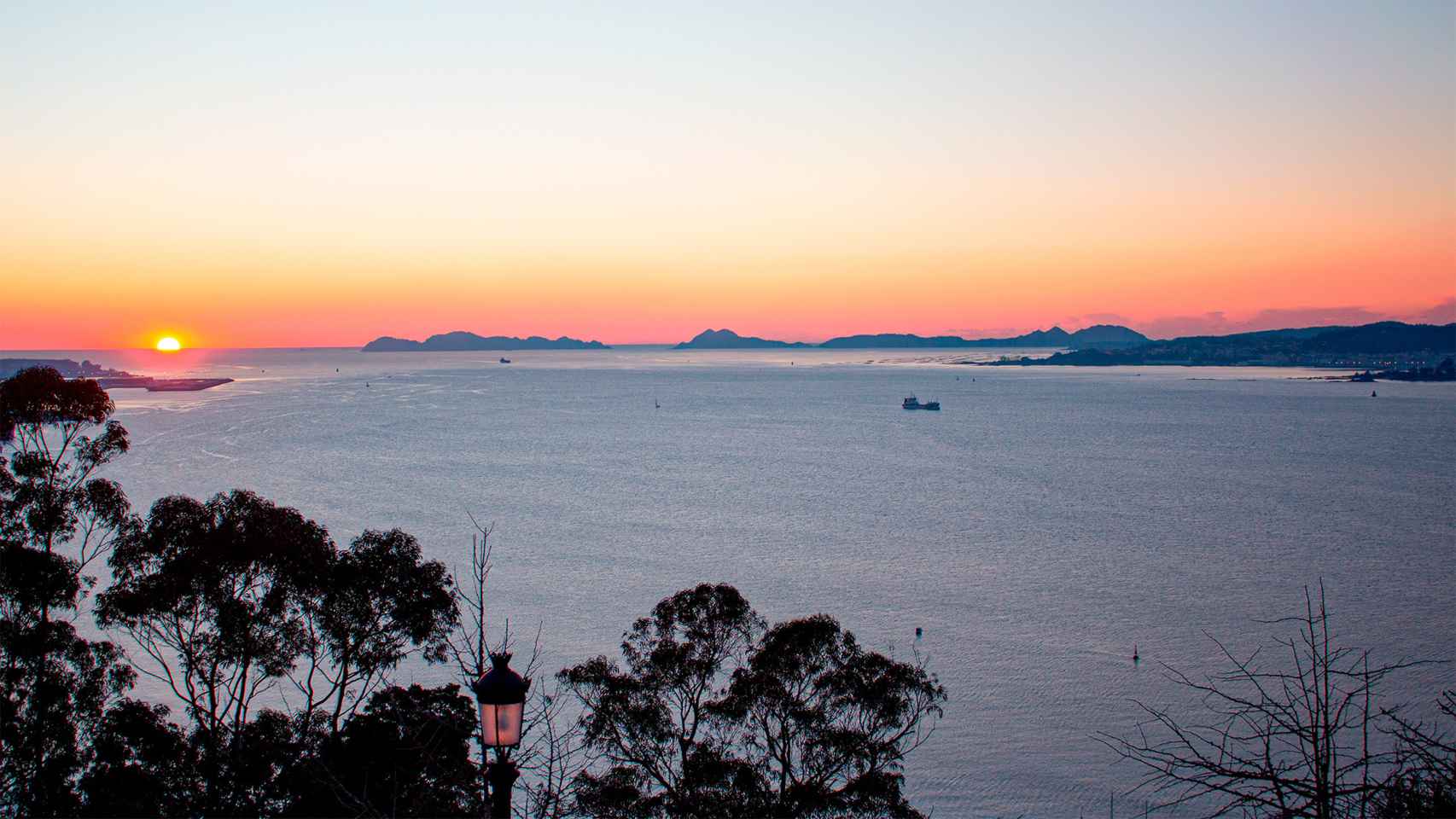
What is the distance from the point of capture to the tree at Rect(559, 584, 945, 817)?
1423 cm

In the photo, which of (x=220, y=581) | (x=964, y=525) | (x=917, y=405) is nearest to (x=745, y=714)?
(x=220, y=581)

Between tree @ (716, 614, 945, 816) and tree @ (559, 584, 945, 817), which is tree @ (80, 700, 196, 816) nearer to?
tree @ (559, 584, 945, 817)

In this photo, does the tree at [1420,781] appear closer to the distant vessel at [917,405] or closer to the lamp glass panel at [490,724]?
the lamp glass panel at [490,724]

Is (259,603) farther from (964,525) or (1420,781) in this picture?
(964,525)

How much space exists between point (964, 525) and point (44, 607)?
4059 cm

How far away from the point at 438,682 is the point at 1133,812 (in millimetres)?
17374

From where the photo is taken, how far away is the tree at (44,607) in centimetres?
1179

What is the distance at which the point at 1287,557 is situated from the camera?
41406mm

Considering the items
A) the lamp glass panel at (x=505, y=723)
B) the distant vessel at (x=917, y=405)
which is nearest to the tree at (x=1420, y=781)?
the lamp glass panel at (x=505, y=723)

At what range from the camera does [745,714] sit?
1600cm

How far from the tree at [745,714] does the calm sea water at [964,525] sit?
6784 mm

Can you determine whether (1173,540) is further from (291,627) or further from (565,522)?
(291,627)

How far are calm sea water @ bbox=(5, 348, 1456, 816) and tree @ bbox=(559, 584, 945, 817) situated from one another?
6.78 metres

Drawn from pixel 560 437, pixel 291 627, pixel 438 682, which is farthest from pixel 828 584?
pixel 560 437
